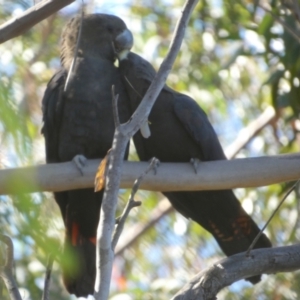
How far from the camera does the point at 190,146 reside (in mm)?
2633

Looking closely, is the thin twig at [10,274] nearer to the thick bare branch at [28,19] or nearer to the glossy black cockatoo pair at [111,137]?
the thick bare branch at [28,19]

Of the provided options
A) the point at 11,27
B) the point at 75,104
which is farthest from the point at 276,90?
the point at 11,27

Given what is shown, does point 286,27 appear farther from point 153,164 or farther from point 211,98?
→ point 211,98

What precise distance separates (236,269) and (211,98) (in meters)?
3.10

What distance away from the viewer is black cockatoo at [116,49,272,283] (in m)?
2.60

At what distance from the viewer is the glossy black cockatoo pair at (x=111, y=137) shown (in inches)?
103

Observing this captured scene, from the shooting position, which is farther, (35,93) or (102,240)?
(35,93)

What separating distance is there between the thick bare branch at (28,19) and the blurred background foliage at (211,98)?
1.35 m


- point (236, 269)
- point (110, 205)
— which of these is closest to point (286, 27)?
point (236, 269)

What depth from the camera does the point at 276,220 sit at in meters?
4.12

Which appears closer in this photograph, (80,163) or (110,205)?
(110,205)

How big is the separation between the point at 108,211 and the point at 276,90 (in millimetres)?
1975

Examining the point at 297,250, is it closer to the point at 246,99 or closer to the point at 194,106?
the point at 194,106

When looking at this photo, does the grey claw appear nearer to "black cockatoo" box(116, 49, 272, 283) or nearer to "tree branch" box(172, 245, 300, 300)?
"tree branch" box(172, 245, 300, 300)
